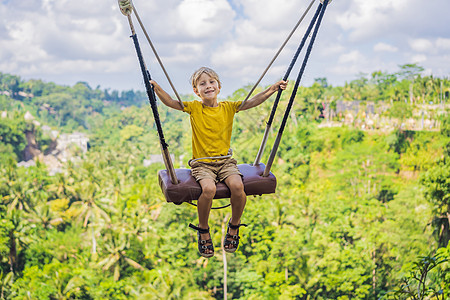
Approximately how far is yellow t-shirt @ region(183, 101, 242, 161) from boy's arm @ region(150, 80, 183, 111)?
0.32 ft

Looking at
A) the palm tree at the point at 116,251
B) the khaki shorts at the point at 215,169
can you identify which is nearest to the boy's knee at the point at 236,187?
the khaki shorts at the point at 215,169

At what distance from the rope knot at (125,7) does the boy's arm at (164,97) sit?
0.45 m

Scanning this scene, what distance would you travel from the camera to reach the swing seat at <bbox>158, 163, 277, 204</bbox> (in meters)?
3.19

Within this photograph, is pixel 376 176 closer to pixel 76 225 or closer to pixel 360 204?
pixel 360 204

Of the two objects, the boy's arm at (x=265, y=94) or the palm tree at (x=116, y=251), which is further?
the palm tree at (x=116, y=251)

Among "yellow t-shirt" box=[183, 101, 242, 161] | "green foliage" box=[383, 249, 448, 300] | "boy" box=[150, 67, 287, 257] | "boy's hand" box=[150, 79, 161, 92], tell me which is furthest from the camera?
"green foliage" box=[383, 249, 448, 300]

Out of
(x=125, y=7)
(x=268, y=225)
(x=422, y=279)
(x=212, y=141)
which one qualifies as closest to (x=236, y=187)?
(x=212, y=141)

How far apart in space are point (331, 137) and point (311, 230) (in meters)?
13.6

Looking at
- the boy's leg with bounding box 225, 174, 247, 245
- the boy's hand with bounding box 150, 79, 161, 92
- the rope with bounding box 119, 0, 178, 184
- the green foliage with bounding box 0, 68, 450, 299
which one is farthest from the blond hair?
the green foliage with bounding box 0, 68, 450, 299

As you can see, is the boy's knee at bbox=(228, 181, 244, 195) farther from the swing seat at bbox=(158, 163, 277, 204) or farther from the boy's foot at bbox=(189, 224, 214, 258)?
the boy's foot at bbox=(189, 224, 214, 258)

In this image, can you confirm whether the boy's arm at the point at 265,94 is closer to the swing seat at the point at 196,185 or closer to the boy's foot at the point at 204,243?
the swing seat at the point at 196,185

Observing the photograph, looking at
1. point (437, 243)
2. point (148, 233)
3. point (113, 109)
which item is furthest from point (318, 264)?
point (113, 109)

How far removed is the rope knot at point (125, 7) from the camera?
279 cm

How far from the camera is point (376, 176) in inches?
1250
